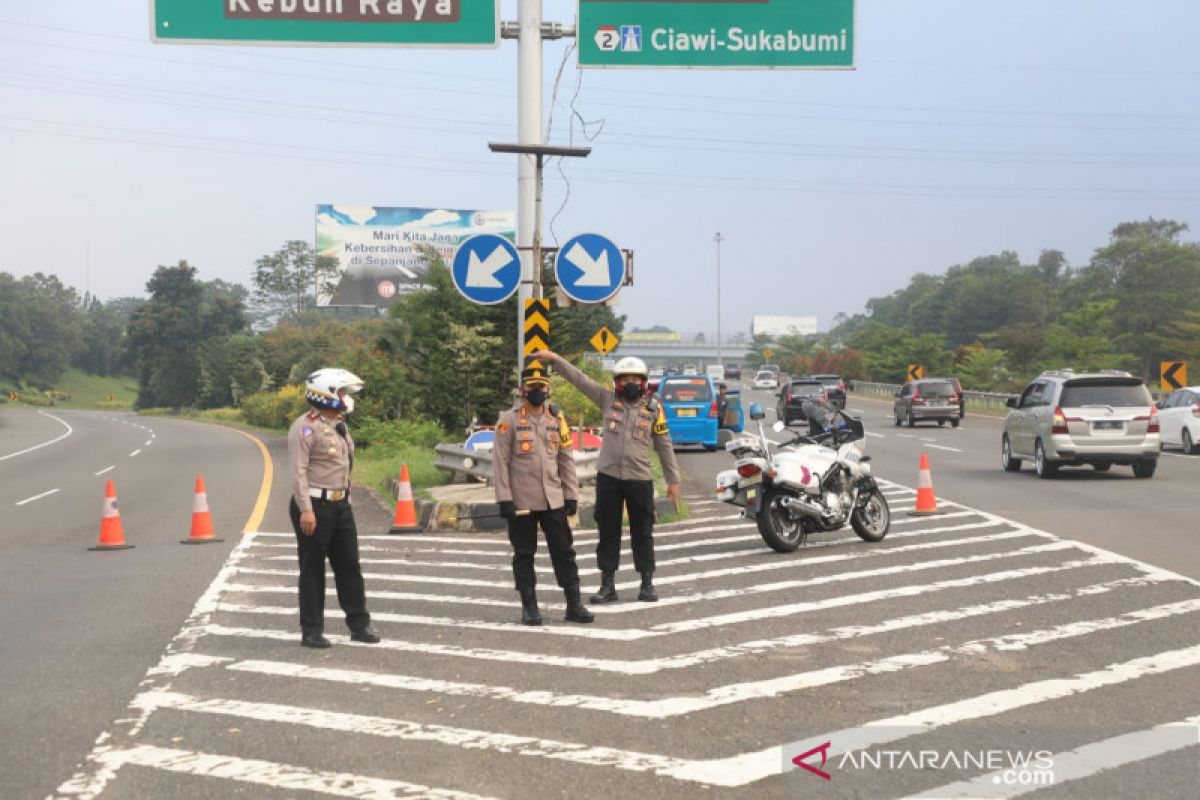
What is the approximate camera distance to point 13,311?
411 ft

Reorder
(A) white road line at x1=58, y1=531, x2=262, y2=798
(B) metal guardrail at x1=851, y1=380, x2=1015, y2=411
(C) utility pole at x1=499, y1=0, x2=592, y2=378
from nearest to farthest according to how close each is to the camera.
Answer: (A) white road line at x1=58, y1=531, x2=262, y2=798, (C) utility pole at x1=499, y1=0, x2=592, y2=378, (B) metal guardrail at x1=851, y1=380, x2=1015, y2=411

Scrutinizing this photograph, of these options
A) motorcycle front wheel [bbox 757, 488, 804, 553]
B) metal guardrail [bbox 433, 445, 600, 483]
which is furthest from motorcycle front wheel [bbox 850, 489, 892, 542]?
metal guardrail [bbox 433, 445, 600, 483]

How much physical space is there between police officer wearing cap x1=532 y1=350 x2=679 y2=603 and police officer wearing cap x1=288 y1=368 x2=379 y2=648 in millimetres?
1788

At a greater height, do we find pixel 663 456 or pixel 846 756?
pixel 663 456

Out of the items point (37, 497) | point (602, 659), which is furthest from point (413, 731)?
point (37, 497)

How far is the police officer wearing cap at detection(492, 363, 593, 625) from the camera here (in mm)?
8977

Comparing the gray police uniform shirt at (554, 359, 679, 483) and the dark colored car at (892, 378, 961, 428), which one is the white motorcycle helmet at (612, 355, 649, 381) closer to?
the gray police uniform shirt at (554, 359, 679, 483)

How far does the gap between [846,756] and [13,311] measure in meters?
133

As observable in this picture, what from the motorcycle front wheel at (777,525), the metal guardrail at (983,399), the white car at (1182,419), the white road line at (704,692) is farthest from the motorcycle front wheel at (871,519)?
the metal guardrail at (983,399)

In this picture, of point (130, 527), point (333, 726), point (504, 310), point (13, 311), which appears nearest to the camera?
point (333, 726)

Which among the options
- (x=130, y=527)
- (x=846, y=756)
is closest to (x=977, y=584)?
(x=846, y=756)

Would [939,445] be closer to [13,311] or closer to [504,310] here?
[504,310]

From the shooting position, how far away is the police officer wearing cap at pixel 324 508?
836 centimetres

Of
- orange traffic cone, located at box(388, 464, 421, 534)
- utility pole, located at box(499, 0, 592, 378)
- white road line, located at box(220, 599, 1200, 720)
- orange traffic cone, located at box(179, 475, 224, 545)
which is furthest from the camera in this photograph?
orange traffic cone, located at box(388, 464, 421, 534)
